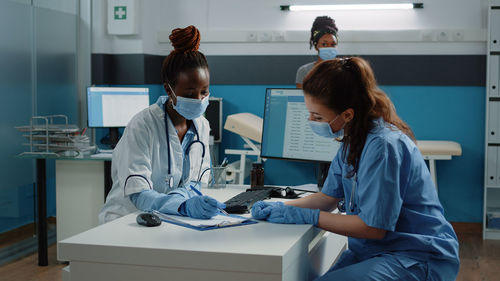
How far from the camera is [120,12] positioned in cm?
450

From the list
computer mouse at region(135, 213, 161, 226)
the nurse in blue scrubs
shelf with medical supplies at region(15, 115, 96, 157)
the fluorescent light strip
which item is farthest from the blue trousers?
the fluorescent light strip

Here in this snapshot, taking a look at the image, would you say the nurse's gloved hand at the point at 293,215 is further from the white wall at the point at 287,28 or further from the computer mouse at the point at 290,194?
the white wall at the point at 287,28

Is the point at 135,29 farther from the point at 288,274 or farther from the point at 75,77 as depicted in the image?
the point at 288,274

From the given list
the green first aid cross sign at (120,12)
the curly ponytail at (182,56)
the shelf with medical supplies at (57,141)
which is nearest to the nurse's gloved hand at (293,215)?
the curly ponytail at (182,56)

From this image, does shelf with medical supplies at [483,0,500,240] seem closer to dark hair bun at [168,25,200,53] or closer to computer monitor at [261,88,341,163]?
computer monitor at [261,88,341,163]

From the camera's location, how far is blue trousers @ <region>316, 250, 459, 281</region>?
1.39 meters

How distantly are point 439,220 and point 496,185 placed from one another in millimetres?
2867

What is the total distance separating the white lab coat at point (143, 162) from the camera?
174 centimetres

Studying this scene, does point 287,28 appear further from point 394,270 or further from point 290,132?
point 394,270

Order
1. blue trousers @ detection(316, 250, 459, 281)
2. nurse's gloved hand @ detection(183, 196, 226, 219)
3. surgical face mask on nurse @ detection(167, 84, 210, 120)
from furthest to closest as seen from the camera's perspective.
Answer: surgical face mask on nurse @ detection(167, 84, 210, 120)
nurse's gloved hand @ detection(183, 196, 226, 219)
blue trousers @ detection(316, 250, 459, 281)

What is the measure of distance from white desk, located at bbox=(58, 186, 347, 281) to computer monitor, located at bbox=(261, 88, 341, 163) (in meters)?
0.81

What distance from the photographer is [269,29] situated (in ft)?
15.1

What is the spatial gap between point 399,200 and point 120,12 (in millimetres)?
3629

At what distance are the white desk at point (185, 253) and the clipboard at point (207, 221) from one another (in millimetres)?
29
